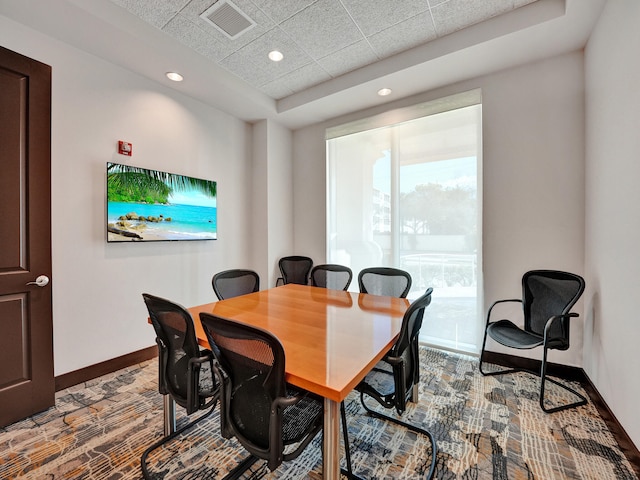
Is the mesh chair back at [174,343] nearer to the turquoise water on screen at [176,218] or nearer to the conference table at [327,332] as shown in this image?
the conference table at [327,332]

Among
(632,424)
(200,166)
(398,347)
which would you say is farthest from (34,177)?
(632,424)

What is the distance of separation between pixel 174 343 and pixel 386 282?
1.83 m

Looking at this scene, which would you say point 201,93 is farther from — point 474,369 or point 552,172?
point 474,369

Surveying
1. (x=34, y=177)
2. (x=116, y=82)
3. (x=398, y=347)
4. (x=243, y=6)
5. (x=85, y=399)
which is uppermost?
(x=243, y=6)

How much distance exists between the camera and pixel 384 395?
1510 millimetres

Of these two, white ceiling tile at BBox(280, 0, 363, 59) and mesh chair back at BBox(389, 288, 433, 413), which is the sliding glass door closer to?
white ceiling tile at BBox(280, 0, 363, 59)

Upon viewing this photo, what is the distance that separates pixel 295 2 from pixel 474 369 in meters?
3.55

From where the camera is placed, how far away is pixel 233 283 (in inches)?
104

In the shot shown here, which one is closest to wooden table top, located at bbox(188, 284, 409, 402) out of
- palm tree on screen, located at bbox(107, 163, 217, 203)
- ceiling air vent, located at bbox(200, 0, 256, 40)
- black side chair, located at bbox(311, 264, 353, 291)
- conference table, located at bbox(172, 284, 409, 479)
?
conference table, located at bbox(172, 284, 409, 479)

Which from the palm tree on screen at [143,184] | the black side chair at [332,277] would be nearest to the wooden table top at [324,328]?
the black side chair at [332,277]

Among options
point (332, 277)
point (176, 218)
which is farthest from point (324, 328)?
point (176, 218)

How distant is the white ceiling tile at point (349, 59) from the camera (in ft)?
8.73

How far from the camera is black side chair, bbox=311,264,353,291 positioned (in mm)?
2951

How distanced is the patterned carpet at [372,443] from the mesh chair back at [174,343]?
0.46 meters
